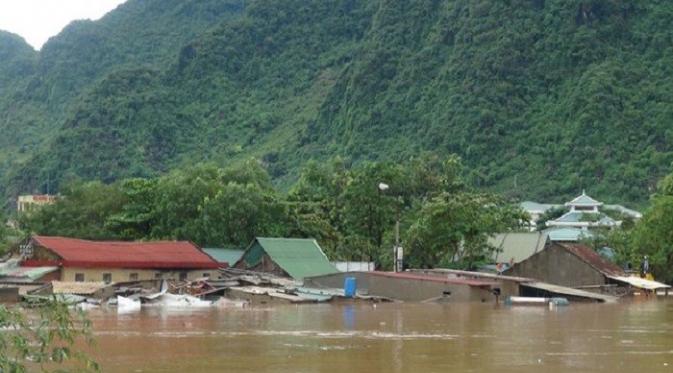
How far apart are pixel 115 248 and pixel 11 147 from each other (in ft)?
402

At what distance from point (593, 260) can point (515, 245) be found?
4.37 m

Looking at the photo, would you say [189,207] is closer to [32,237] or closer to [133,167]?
[32,237]

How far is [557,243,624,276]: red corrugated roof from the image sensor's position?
158 feet

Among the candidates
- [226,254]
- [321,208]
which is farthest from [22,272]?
[321,208]

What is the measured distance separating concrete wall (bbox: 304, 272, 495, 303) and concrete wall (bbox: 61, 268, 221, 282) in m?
6.60

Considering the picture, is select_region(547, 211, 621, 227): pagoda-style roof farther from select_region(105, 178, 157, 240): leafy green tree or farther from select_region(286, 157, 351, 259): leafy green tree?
select_region(105, 178, 157, 240): leafy green tree

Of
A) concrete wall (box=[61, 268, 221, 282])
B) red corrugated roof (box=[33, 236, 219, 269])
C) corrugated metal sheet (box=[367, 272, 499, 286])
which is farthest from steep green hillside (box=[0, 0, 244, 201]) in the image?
corrugated metal sheet (box=[367, 272, 499, 286])

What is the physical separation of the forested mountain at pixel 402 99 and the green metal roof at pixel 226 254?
50331 mm

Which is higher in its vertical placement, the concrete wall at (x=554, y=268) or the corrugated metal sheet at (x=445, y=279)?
the concrete wall at (x=554, y=268)

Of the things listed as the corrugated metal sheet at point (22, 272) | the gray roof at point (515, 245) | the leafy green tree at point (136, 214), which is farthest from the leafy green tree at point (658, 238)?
the corrugated metal sheet at point (22, 272)

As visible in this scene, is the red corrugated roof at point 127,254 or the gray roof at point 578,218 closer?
the red corrugated roof at point 127,254

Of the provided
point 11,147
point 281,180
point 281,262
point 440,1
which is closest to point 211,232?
point 281,262

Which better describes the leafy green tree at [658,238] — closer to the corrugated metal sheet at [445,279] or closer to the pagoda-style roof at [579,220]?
the corrugated metal sheet at [445,279]

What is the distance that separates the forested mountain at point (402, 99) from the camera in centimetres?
10525
